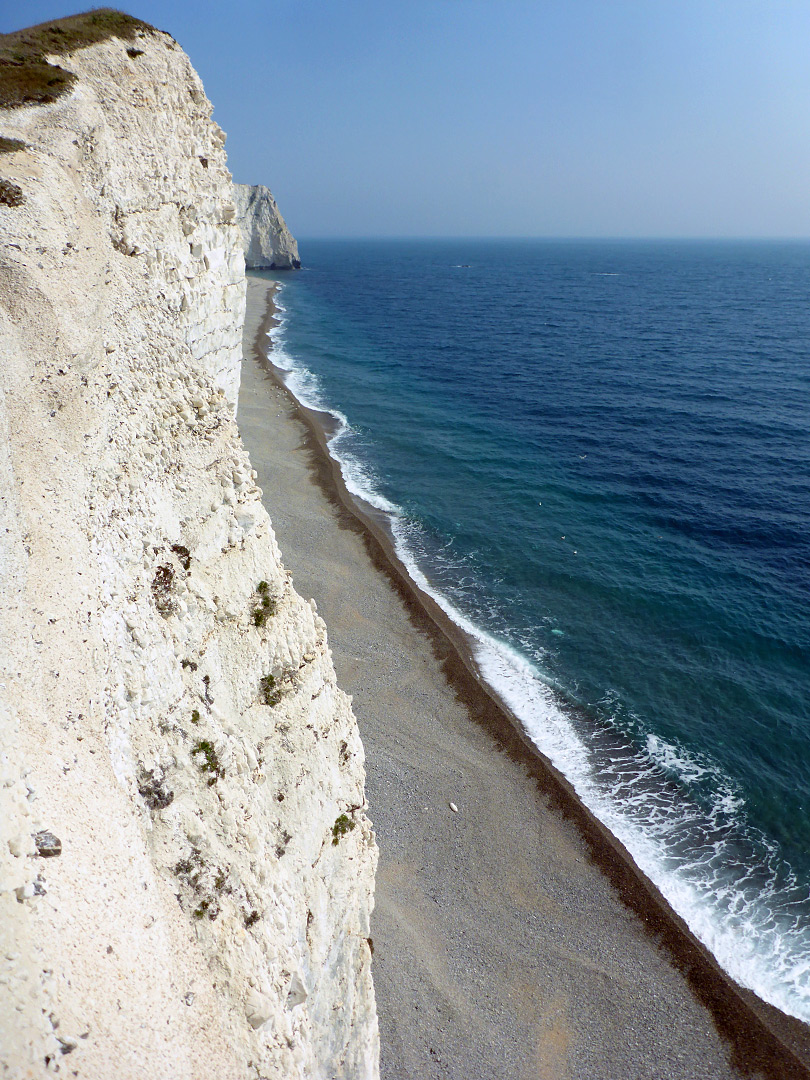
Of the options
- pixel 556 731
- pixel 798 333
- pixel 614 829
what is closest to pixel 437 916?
pixel 614 829

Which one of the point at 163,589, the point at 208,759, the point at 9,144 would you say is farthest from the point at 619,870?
the point at 9,144

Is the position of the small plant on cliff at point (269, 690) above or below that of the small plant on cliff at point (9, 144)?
below

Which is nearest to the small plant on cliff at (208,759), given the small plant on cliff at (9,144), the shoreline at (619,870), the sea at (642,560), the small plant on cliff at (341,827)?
the small plant on cliff at (341,827)

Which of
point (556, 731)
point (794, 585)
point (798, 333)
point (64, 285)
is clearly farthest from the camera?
point (798, 333)

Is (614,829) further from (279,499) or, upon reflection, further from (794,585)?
(279,499)

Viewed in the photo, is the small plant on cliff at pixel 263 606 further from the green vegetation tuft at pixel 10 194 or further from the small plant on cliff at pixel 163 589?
the green vegetation tuft at pixel 10 194

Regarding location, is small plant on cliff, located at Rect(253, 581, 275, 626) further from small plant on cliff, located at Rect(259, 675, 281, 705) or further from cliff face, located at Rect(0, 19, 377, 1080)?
small plant on cliff, located at Rect(259, 675, 281, 705)
